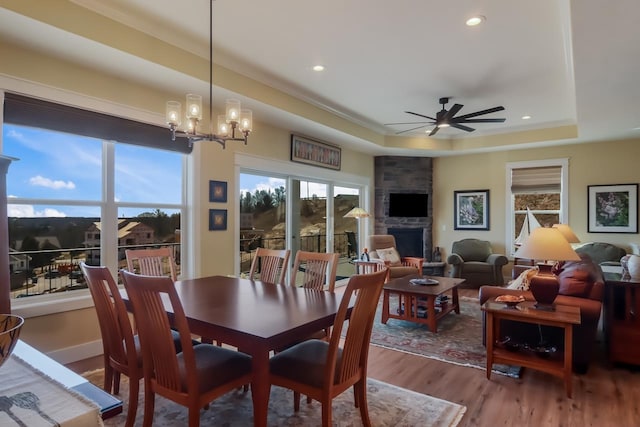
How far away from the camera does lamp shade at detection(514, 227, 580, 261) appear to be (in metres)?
2.82

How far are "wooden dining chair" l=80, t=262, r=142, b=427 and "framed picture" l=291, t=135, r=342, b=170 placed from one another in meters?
3.78

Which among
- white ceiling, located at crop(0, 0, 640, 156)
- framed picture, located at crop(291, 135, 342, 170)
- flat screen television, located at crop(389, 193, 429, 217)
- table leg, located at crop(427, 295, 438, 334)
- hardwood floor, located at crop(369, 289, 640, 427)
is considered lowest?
hardwood floor, located at crop(369, 289, 640, 427)

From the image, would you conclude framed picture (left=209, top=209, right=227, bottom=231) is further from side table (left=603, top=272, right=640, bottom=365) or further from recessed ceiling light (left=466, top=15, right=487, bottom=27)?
side table (left=603, top=272, right=640, bottom=365)

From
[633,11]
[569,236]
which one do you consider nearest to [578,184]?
[569,236]

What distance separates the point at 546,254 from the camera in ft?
9.30

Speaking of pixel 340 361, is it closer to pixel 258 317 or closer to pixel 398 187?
pixel 258 317

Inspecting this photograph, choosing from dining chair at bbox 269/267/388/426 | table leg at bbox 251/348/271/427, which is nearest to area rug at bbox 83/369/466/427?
dining chair at bbox 269/267/388/426

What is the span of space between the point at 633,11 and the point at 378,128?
4.41 meters

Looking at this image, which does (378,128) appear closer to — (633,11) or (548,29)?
(548,29)

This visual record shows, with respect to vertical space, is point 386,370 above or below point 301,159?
below

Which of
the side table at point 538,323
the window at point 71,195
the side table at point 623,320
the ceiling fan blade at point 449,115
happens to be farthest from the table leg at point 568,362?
the window at point 71,195

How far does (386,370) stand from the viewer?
314 centimetres

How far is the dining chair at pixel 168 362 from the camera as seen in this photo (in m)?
1.73

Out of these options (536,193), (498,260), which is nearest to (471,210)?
(536,193)
